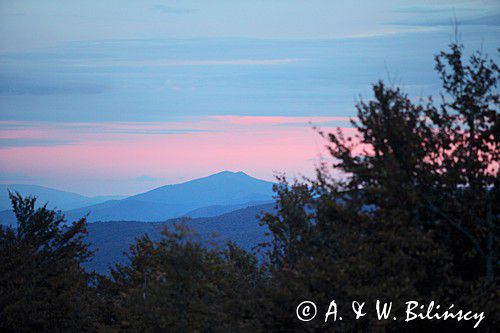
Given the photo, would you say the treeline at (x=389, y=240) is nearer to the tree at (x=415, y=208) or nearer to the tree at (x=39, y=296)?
the tree at (x=415, y=208)

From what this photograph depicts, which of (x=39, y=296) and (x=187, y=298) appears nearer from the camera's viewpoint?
(x=187, y=298)

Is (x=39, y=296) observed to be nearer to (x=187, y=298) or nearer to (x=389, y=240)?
(x=187, y=298)

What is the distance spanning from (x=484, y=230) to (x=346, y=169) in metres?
4.31

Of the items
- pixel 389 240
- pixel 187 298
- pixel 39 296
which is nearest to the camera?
pixel 389 240

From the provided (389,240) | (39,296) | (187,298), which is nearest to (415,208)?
(389,240)

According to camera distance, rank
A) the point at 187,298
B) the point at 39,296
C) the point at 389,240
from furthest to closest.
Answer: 1. the point at 39,296
2. the point at 187,298
3. the point at 389,240

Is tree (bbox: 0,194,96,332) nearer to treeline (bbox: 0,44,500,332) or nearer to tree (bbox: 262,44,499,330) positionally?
treeline (bbox: 0,44,500,332)

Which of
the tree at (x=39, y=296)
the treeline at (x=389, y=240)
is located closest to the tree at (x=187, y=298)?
the treeline at (x=389, y=240)

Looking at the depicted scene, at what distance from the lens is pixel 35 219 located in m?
53.3

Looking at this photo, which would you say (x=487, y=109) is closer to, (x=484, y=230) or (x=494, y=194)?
(x=494, y=194)

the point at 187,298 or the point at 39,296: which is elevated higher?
the point at 187,298

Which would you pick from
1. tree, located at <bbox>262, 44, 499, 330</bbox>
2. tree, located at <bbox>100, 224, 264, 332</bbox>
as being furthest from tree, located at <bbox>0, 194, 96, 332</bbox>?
tree, located at <bbox>262, 44, 499, 330</bbox>

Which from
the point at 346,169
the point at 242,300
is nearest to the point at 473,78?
the point at 346,169

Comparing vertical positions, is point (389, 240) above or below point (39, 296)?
above
